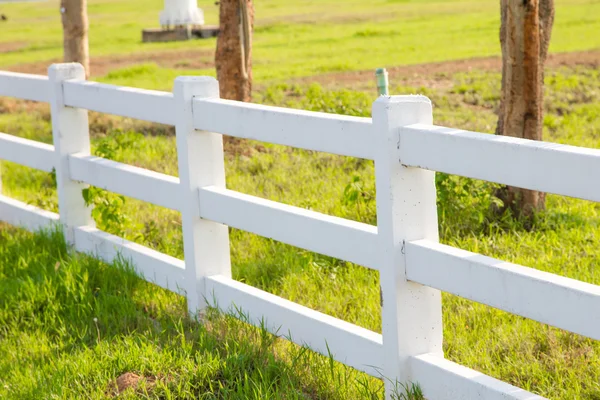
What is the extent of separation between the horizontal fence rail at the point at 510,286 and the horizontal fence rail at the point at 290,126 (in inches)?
20.6

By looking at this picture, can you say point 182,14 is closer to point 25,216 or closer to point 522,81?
point 25,216

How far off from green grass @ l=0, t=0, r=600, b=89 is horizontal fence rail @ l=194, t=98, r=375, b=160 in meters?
11.9

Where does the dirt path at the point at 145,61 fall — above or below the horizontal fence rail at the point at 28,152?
above

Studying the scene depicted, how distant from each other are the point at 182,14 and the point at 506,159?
21519mm

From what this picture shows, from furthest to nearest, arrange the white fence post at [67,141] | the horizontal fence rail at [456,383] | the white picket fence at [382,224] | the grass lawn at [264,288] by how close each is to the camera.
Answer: the white fence post at [67,141] < the grass lawn at [264,288] < the horizontal fence rail at [456,383] < the white picket fence at [382,224]

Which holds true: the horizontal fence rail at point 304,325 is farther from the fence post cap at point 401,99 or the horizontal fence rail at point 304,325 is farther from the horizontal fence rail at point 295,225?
the fence post cap at point 401,99

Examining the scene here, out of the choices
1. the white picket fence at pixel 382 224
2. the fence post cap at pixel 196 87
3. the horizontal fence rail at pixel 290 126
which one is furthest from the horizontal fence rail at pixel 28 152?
the horizontal fence rail at pixel 290 126

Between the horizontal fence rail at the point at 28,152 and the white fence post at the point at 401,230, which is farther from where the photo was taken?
the horizontal fence rail at the point at 28,152

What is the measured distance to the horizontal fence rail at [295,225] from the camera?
150 inches

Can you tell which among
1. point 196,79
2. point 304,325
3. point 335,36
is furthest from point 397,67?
point 304,325

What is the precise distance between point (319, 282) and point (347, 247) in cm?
151

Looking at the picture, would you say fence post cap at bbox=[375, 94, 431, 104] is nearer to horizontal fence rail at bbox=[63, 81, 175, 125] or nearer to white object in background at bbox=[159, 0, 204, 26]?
horizontal fence rail at bbox=[63, 81, 175, 125]

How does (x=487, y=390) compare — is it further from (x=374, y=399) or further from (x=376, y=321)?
(x=376, y=321)

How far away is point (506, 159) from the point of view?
313cm
